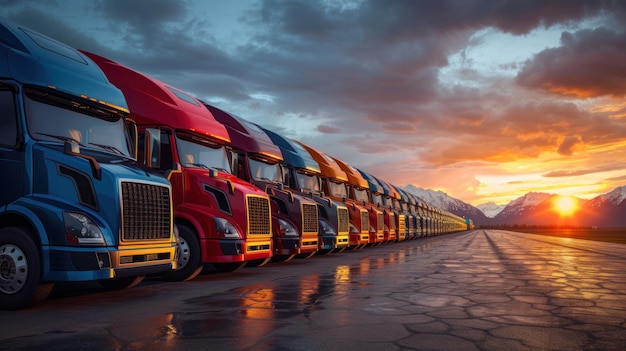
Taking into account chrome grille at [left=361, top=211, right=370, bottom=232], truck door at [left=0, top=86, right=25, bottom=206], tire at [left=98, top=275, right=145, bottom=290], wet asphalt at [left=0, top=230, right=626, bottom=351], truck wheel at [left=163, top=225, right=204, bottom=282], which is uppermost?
truck door at [left=0, top=86, right=25, bottom=206]

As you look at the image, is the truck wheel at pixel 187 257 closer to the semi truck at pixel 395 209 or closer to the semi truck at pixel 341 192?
the semi truck at pixel 341 192

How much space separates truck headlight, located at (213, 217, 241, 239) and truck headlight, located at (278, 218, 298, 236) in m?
3.08

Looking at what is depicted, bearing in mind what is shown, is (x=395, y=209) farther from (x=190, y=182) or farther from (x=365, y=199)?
(x=190, y=182)

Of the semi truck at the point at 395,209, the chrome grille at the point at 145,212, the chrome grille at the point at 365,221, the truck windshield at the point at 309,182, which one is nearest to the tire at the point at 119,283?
the chrome grille at the point at 145,212

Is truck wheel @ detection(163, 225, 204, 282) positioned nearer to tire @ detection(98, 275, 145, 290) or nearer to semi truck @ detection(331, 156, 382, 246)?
tire @ detection(98, 275, 145, 290)

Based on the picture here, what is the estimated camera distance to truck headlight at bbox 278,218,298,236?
42.7 feet

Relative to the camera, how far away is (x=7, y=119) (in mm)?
6871

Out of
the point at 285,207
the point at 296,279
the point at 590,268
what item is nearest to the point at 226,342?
the point at 296,279

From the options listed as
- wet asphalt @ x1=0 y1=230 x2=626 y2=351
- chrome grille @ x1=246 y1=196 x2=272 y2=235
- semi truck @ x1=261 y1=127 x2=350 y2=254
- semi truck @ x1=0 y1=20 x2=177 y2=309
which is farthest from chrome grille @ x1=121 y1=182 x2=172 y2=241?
semi truck @ x1=261 y1=127 x2=350 y2=254

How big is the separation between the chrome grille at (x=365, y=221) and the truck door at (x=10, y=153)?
588 inches

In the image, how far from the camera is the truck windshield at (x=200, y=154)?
10141 millimetres

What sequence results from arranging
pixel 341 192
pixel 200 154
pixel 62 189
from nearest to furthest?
pixel 62 189, pixel 200 154, pixel 341 192

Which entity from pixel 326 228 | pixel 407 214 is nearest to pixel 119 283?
pixel 326 228

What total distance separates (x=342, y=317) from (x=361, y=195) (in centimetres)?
1791
